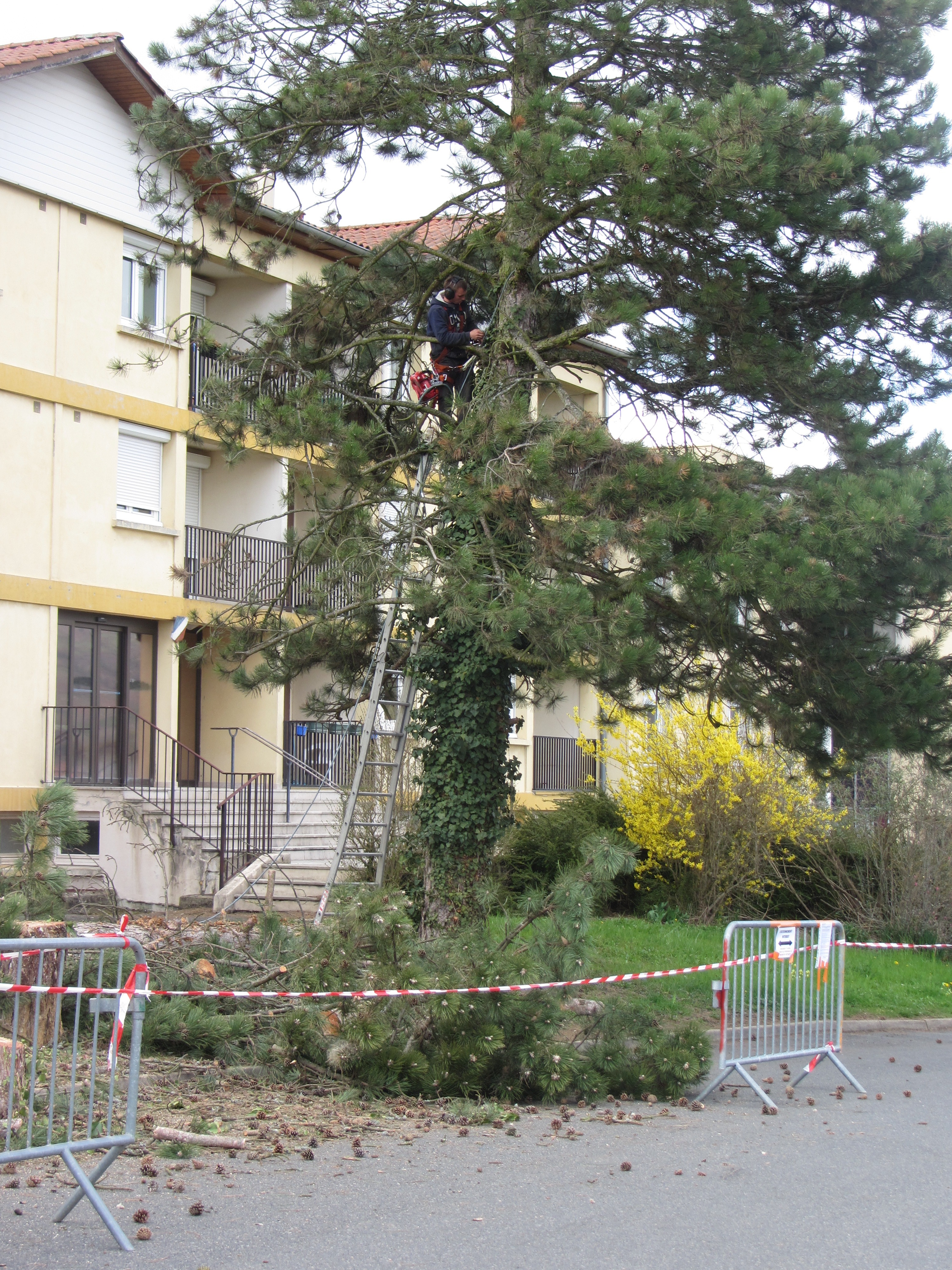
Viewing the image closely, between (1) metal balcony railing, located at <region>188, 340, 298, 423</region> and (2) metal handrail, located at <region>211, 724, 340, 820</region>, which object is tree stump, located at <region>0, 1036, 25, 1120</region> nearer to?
(1) metal balcony railing, located at <region>188, 340, 298, 423</region>

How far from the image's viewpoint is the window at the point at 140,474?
21328 mm

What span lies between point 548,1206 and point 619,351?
7.74m

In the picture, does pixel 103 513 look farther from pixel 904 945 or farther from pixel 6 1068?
pixel 6 1068

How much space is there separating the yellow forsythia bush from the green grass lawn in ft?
4.40

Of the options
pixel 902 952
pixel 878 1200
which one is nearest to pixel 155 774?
pixel 902 952

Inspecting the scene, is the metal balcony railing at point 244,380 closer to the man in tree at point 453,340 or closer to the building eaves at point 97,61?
the man in tree at point 453,340

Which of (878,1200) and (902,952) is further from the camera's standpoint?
(902,952)

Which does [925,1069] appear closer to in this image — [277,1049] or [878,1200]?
[878,1200]

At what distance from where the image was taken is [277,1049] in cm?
816

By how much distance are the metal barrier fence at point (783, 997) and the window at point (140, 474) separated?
14.7 m

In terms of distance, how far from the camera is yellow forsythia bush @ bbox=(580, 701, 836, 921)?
1742 cm

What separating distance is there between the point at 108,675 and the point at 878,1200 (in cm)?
1712

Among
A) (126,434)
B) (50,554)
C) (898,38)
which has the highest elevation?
(898,38)

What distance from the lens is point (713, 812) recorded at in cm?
1747
